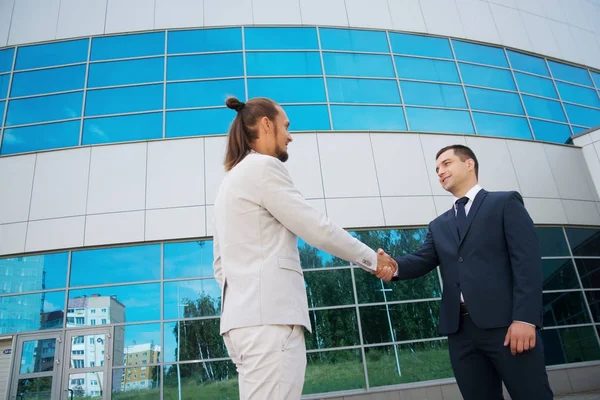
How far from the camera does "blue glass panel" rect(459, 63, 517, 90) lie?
12625 mm

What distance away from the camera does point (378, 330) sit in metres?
9.56

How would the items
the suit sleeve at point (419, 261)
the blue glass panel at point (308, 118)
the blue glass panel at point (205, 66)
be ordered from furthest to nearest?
1. the blue glass panel at point (205, 66)
2. the blue glass panel at point (308, 118)
3. the suit sleeve at point (419, 261)

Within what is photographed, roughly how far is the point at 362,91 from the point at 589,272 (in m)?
8.12

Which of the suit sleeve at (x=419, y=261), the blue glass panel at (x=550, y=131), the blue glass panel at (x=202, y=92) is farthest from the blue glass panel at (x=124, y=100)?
the blue glass panel at (x=550, y=131)

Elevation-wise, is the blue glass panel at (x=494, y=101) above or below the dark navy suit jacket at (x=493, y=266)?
above

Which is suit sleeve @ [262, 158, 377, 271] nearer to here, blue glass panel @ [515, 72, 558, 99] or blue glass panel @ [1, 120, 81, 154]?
blue glass panel @ [1, 120, 81, 154]

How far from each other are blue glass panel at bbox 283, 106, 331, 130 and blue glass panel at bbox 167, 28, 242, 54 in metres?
2.61

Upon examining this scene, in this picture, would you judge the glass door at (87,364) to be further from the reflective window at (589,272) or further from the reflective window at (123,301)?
the reflective window at (589,272)


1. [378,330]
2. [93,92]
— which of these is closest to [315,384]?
[378,330]

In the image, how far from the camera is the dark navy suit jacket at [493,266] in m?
2.38

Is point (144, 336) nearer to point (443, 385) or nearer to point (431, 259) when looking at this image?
point (443, 385)

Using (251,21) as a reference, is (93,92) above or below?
below

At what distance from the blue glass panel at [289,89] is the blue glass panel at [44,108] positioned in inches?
192

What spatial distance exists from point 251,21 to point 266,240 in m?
11.3
